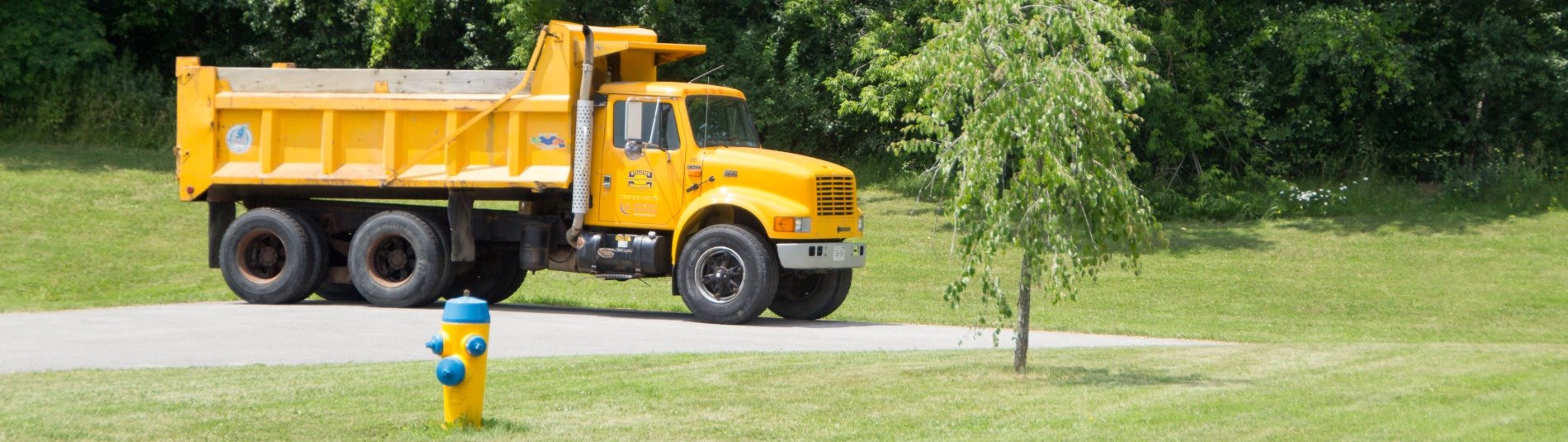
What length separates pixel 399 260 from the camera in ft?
55.8

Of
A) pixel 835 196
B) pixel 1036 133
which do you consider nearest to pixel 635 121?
pixel 835 196

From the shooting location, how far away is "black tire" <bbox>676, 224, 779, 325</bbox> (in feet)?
49.9

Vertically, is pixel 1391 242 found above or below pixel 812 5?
below

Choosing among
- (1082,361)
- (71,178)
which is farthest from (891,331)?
(71,178)

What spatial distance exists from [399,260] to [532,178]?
7.10 feet

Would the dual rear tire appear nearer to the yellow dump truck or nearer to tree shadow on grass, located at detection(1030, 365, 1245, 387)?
the yellow dump truck

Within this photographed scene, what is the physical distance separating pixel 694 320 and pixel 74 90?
21.9 meters

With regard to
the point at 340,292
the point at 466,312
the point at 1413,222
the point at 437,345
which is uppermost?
the point at 1413,222

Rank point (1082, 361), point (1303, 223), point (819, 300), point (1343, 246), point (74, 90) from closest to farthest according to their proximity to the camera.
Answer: point (1082, 361)
point (819, 300)
point (1343, 246)
point (1303, 223)
point (74, 90)

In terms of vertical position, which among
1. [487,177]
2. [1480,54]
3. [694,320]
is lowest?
[694,320]

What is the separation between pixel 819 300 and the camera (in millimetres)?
16609

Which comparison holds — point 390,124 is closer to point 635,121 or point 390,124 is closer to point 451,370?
point 635,121

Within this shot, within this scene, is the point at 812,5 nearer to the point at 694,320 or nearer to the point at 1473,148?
the point at 1473,148

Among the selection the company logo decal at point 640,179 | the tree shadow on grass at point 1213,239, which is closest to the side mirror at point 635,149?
the company logo decal at point 640,179
